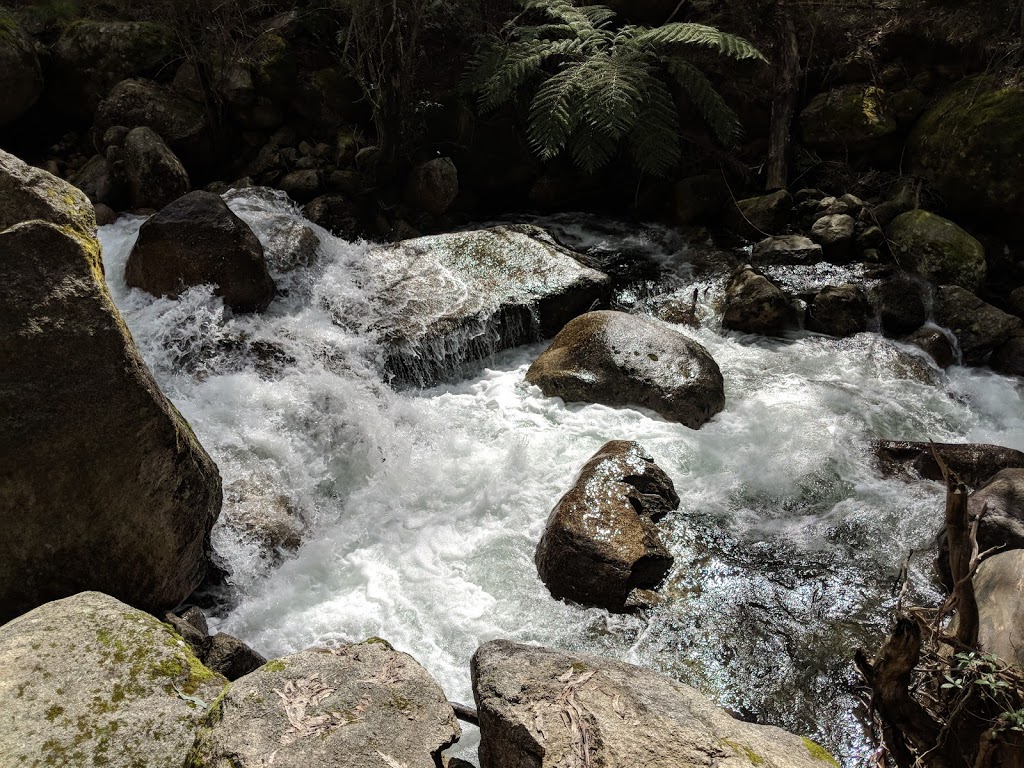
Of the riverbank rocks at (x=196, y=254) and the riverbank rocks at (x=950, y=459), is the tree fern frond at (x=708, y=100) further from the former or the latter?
the riverbank rocks at (x=196, y=254)

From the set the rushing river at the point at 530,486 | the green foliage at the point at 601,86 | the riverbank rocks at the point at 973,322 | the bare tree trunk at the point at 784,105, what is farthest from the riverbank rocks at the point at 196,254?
the riverbank rocks at the point at 973,322

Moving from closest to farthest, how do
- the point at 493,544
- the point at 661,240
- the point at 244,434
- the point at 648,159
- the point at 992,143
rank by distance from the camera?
the point at 493,544 → the point at 244,434 → the point at 992,143 → the point at 648,159 → the point at 661,240

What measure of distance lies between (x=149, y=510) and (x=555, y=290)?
13.5 feet

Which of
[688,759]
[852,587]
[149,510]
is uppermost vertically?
[149,510]

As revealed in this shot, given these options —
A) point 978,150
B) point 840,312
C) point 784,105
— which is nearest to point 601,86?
point 784,105

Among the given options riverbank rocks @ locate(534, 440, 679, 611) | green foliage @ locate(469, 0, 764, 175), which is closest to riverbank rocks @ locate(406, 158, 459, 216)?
green foliage @ locate(469, 0, 764, 175)

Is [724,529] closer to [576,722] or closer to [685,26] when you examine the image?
[576,722]

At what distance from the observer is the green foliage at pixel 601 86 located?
7.19 meters

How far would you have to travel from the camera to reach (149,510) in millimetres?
2895

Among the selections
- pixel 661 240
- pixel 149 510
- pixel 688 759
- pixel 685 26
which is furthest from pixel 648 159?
pixel 688 759

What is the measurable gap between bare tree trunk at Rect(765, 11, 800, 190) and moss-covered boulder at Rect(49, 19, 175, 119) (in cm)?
684

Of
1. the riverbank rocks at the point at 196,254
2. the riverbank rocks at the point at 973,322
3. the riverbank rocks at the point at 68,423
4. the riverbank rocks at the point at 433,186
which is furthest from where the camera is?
the riverbank rocks at the point at 433,186

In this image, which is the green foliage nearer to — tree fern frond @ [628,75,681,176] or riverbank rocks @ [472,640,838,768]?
tree fern frond @ [628,75,681,176]

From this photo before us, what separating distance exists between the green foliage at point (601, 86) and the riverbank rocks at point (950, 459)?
156 inches
